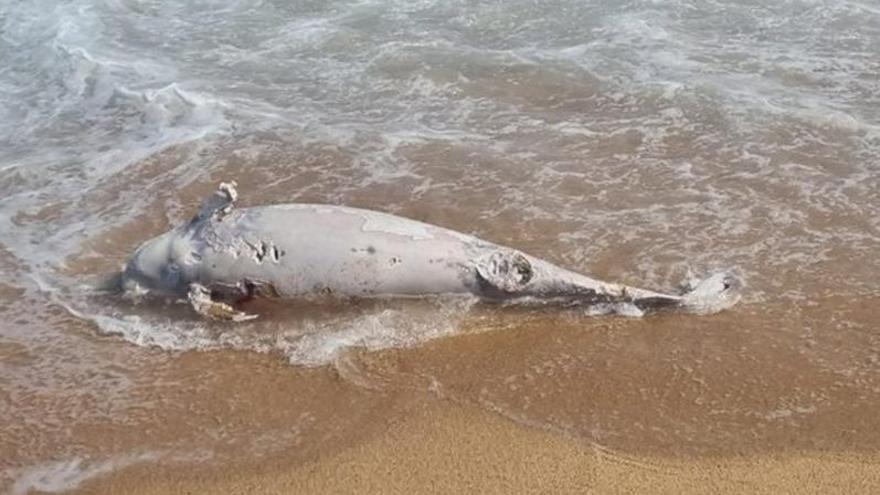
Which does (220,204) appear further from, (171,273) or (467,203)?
(467,203)

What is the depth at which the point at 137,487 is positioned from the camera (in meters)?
4.42

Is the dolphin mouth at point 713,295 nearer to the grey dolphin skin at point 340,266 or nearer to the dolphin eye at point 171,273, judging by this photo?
the grey dolphin skin at point 340,266

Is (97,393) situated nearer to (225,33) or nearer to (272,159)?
(272,159)

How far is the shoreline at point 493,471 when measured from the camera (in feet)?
13.8

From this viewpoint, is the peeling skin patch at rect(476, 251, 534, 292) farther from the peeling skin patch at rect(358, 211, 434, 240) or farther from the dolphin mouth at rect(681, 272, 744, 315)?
the dolphin mouth at rect(681, 272, 744, 315)

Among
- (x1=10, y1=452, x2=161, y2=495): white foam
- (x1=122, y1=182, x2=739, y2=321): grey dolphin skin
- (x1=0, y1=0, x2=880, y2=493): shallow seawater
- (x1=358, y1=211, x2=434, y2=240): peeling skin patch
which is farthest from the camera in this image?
(x1=358, y1=211, x2=434, y2=240): peeling skin patch

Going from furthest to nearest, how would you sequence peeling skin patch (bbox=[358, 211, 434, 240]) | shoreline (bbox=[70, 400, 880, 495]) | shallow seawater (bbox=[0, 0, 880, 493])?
1. peeling skin patch (bbox=[358, 211, 434, 240])
2. shallow seawater (bbox=[0, 0, 880, 493])
3. shoreline (bbox=[70, 400, 880, 495])

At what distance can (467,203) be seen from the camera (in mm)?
7102

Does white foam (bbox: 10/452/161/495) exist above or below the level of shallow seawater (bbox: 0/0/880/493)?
above

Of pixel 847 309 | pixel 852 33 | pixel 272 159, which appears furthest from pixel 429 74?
pixel 847 309

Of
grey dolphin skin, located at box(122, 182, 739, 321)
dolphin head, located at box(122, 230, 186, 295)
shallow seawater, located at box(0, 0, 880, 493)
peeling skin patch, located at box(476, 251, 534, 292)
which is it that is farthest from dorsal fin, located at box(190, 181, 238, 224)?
→ peeling skin patch, located at box(476, 251, 534, 292)

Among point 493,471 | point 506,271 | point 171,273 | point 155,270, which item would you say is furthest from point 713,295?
point 155,270

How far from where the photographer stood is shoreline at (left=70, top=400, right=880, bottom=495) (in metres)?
4.19

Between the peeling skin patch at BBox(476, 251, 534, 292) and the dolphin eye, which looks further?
the dolphin eye
